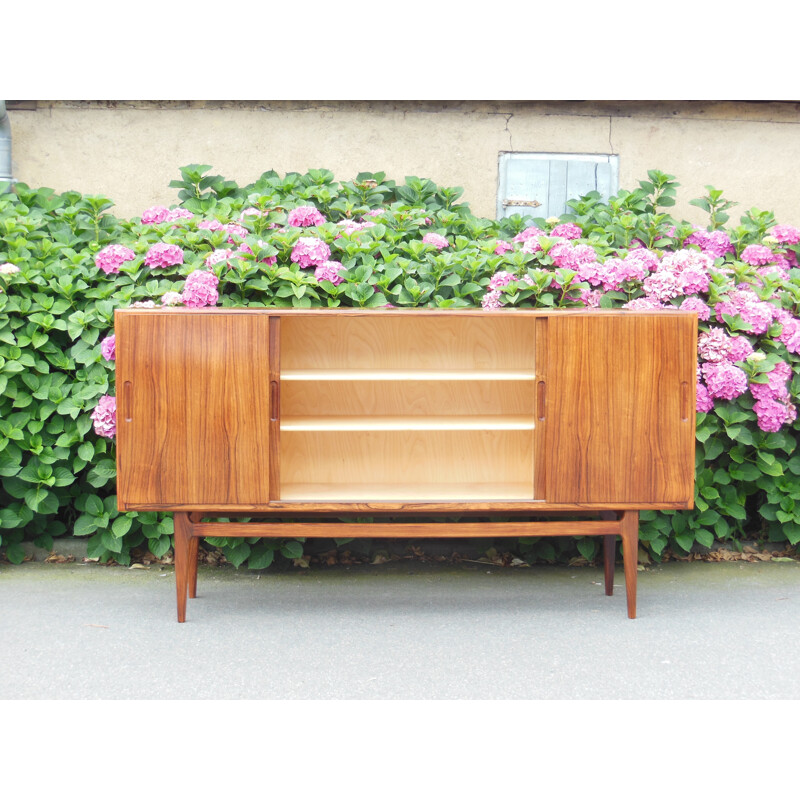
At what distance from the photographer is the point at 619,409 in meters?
3.51

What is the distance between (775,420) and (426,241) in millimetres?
1871

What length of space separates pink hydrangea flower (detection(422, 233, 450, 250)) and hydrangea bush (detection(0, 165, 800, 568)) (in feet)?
0.04

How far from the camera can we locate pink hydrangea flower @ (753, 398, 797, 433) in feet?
13.4

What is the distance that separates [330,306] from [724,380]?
6.02ft

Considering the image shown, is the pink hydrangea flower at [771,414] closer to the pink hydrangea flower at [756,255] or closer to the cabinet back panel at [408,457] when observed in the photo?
the pink hydrangea flower at [756,255]

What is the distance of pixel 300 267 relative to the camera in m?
4.25

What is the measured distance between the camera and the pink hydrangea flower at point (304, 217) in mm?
4629

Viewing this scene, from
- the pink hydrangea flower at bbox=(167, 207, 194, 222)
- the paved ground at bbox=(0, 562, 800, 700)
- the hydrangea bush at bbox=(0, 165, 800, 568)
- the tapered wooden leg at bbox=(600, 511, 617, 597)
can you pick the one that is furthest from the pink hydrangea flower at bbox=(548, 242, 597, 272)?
the pink hydrangea flower at bbox=(167, 207, 194, 222)

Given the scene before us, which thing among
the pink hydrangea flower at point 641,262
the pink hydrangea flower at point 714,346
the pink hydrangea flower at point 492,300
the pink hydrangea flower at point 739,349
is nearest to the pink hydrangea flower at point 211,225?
the pink hydrangea flower at point 492,300

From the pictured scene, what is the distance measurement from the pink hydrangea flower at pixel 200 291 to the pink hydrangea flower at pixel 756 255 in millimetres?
2776

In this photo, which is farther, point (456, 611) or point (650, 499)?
point (456, 611)

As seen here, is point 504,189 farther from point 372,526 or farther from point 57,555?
point 57,555

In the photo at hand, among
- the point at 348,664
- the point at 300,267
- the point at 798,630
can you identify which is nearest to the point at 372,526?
the point at 348,664

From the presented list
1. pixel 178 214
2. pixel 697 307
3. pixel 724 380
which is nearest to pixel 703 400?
pixel 724 380
